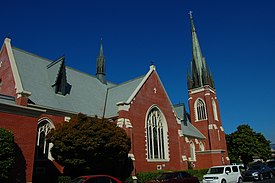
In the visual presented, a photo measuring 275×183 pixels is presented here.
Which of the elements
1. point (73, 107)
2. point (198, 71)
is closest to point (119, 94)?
point (73, 107)

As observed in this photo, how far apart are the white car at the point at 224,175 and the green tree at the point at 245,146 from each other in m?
36.3

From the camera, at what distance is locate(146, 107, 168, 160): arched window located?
28.4m

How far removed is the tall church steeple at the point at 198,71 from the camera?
52719mm

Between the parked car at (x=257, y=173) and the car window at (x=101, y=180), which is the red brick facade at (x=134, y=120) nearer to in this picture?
the car window at (x=101, y=180)

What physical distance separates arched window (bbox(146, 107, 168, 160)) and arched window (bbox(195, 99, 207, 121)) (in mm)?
21493

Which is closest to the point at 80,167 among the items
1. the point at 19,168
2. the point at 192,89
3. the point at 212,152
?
the point at 19,168

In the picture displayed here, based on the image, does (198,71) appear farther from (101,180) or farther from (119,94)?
(101,180)

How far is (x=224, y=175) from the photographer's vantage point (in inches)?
800

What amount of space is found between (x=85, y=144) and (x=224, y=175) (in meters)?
11.9

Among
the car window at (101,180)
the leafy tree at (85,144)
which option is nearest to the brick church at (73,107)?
the leafy tree at (85,144)

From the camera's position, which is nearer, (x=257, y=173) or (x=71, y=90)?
(x=257, y=173)

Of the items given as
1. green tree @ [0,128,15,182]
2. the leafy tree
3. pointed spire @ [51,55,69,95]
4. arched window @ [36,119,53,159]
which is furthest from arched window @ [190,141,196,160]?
green tree @ [0,128,15,182]

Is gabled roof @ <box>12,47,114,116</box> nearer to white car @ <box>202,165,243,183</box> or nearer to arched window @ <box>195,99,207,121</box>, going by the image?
white car @ <box>202,165,243,183</box>

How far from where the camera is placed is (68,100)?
85.4 ft
